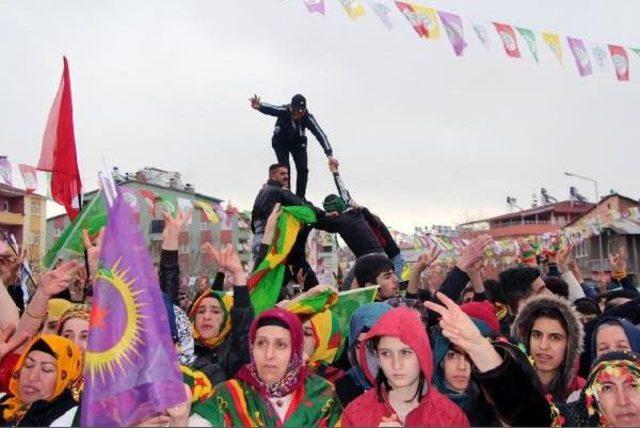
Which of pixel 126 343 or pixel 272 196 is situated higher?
pixel 272 196

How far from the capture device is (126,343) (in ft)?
8.81

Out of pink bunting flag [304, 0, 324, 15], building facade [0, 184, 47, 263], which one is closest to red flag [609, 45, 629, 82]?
pink bunting flag [304, 0, 324, 15]

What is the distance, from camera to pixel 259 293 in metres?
5.34

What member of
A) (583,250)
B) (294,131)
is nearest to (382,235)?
(294,131)

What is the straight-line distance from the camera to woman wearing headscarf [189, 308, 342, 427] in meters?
3.18

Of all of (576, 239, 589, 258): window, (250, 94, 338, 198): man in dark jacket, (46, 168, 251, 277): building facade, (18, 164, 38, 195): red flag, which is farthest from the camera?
(576, 239, 589, 258): window

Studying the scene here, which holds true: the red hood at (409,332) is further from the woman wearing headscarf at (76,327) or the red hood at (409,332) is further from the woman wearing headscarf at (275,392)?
the woman wearing headscarf at (76,327)

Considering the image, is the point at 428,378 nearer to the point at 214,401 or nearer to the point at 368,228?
the point at 214,401

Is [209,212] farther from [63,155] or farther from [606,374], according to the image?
[606,374]

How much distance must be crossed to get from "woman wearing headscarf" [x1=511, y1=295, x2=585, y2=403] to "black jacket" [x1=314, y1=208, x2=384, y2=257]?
157 inches

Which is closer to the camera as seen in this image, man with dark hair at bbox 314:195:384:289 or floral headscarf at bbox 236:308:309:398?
floral headscarf at bbox 236:308:309:398

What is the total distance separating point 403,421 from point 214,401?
973 millimetres

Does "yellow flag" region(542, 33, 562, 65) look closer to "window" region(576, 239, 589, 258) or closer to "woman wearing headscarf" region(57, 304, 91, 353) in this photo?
"woman wearing headscarf" region(57, 304, 91, 353)

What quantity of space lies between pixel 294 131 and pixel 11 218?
52343 mm
